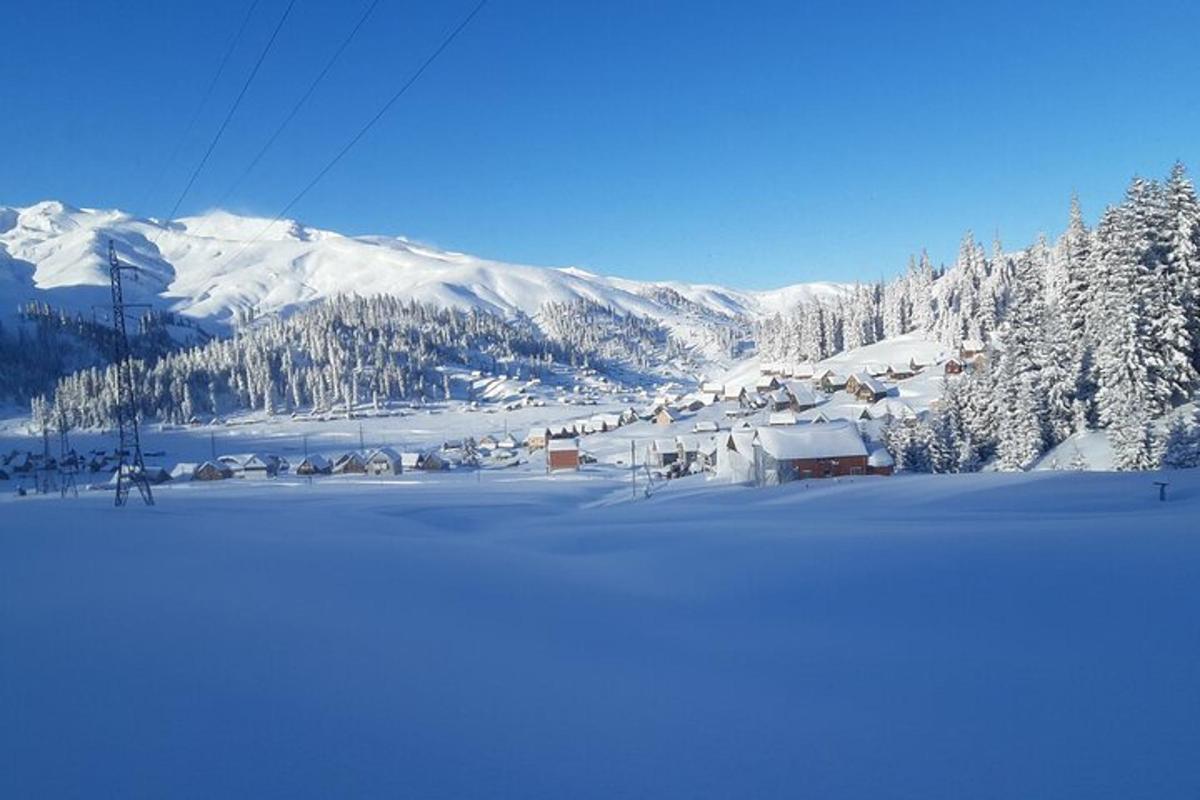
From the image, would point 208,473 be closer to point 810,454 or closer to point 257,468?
point 257,468

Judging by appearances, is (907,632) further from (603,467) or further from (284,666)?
(603,467)

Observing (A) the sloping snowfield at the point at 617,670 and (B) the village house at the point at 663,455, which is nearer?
(A) the sloping snowfield at the point at 617,670

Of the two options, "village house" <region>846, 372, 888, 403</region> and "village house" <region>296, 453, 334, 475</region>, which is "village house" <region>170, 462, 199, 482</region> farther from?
"village house" <region>846, 372, 888, 403</region>

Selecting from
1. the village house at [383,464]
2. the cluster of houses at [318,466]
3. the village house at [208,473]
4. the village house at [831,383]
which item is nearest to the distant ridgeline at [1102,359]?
the village house at [831,383]

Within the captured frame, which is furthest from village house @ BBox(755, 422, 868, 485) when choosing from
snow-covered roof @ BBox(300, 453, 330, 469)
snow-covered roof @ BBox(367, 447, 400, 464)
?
snow-covered roof @ BBox(300, 453, 330, 469)

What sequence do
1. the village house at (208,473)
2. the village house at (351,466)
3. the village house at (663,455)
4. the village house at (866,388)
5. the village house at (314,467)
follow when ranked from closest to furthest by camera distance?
the village house at (663,455) < the village house at (208,473) < the village house at (314,467) < the village house at (351,466) < the village house at (866,388)

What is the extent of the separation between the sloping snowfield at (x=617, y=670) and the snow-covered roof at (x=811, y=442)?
105 ft

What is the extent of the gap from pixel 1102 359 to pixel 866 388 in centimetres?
5501

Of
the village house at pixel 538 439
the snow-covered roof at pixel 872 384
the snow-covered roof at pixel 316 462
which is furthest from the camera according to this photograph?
the village house at pixel 538 439

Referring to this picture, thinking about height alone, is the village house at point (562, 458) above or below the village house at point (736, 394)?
below

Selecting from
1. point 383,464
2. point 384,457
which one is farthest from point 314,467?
point 384,457

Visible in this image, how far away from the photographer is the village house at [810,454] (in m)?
42.7

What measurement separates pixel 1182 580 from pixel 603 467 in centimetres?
6308

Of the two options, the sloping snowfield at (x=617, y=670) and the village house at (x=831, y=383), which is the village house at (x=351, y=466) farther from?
the sloping snowfield at (x=617, y=670)
